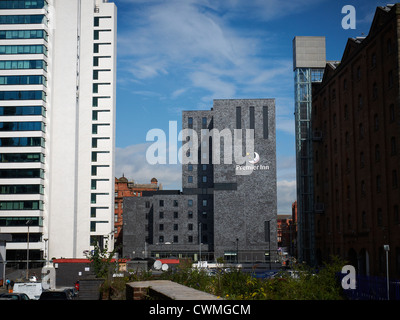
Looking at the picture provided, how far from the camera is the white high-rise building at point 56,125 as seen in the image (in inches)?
3137

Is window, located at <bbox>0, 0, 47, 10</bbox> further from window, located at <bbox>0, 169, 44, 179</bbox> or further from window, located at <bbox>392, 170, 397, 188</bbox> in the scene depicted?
window, located at <bbox>392, 170, 397, 188</bbox>

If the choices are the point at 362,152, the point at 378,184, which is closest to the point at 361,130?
the point at 362,152

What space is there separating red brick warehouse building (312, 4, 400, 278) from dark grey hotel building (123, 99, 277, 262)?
3542 centimetres

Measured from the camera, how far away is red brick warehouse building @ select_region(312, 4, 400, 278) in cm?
4728

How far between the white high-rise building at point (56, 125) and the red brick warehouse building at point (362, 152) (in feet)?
116

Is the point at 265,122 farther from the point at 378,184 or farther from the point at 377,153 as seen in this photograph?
the point at 378,184

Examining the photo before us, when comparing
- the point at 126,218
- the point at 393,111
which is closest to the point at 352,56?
the point at 393,111

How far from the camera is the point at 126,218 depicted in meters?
115

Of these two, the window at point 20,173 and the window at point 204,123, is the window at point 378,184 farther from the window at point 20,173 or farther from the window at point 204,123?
the window at point 204,123

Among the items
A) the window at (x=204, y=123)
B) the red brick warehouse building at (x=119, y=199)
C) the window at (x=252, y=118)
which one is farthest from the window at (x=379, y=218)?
the red brick warehouse building at (x=119, y=199)

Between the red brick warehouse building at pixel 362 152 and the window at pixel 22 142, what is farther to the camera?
the window at pixel 22 142

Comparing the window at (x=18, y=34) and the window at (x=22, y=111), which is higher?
the window at (x=18, y=34)

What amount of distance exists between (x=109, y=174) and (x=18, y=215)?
15456 millimetres
